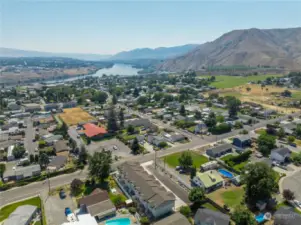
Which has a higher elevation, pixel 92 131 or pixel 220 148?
pixel 220 148

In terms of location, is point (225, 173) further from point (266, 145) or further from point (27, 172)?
point (27, 172)

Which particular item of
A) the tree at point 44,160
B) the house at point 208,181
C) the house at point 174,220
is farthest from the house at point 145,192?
the tree at point 44,160

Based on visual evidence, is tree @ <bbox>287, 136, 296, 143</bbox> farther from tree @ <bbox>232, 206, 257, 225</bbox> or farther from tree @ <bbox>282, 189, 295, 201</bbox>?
tree @ <bbox>232, 206, 257, 225</bbox>

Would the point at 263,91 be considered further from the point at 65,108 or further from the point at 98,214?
the point at 98,214

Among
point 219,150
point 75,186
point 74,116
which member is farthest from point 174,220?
point 74,116

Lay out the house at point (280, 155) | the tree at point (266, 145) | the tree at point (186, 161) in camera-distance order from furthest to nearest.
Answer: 1. the tree at point (266, 145)
2. the house at point (280, 155)
3. the tree at point (186, 161)

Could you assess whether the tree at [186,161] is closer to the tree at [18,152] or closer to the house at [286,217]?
→ the house at [286,217]
